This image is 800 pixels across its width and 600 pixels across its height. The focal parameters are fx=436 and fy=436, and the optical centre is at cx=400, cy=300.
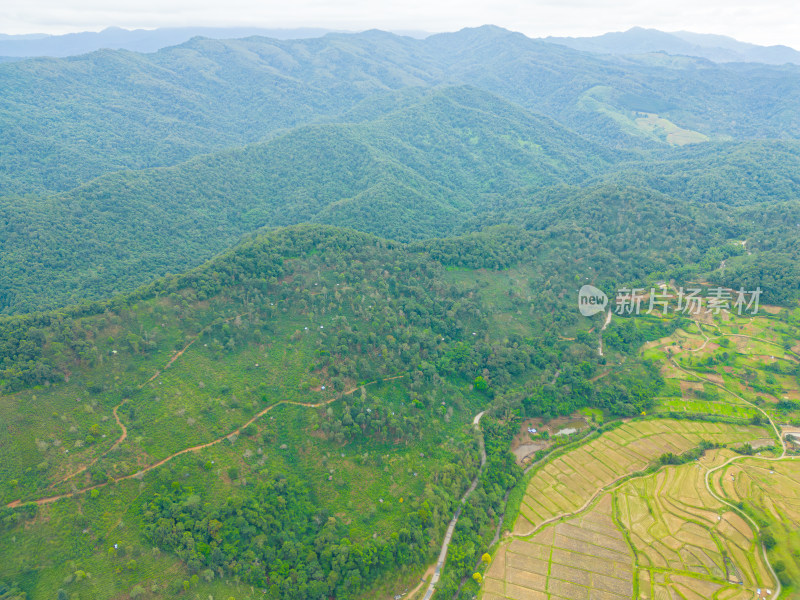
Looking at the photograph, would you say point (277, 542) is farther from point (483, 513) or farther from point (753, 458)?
point (753, 458)

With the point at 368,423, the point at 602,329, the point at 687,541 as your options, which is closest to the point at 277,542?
the point at 368,423

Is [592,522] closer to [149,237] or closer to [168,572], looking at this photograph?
[168,572]

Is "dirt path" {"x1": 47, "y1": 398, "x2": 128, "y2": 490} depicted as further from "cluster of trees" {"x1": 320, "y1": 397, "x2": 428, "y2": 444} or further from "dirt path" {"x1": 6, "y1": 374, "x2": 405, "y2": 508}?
"cluster of trees" {"x1": 320, "y1": 397, "x2": 428, "y2": 444}

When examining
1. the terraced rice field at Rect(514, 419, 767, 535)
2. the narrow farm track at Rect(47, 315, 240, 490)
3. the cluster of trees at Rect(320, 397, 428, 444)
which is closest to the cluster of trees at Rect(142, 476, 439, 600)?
the narrow farm track at Rect(47, 315, 240, 490)

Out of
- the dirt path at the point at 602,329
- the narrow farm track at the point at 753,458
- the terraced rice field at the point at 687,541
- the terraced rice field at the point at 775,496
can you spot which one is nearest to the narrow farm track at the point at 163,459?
the terraced rice field at the point at 687,541

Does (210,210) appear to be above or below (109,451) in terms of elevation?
above

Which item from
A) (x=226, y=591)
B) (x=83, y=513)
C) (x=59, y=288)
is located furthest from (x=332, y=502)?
(x=59, y=288)
